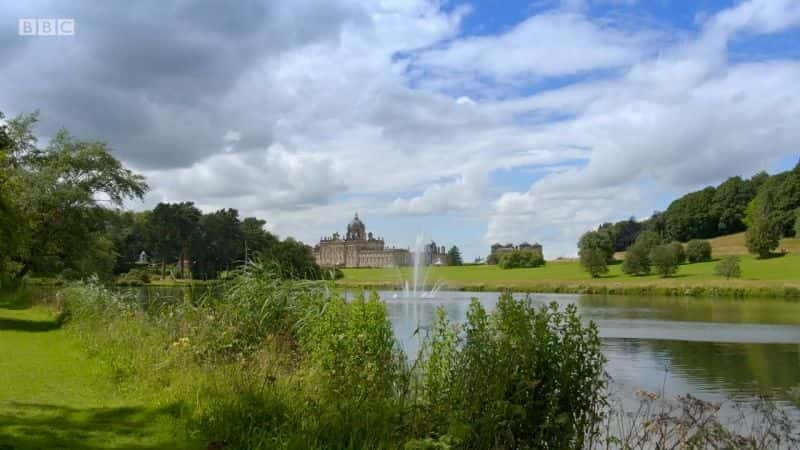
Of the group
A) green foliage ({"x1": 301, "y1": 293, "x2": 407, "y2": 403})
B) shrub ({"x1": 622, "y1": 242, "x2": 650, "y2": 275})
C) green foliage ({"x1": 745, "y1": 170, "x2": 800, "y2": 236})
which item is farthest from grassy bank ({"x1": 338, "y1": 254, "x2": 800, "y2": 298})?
green foliage ({"x1": 301, "y1": 293, "x2": 407, "y2": 403})

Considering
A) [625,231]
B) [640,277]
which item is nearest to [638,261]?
[640,277]

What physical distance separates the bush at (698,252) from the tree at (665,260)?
32.5 ft

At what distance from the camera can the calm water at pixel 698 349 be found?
685 inches

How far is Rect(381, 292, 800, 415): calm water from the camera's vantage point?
1741 centimetres

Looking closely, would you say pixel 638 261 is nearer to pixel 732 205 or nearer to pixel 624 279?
pixel 624 279

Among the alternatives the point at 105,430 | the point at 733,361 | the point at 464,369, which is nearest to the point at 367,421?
the point at 464,369

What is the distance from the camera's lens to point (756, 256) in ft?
304

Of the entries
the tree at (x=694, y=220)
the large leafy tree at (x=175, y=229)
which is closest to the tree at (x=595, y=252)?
the tree at (x=694, y=220)

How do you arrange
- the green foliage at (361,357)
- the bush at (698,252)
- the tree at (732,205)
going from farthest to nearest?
the tree at (732,205)
the bush at (698,252)
the green foliage at (361,357)

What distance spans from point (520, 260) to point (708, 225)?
32963 mm

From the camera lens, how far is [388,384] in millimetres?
8070

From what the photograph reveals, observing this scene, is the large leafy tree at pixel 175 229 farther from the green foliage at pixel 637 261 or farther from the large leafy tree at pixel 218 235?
the green foliage at pixel 637 261

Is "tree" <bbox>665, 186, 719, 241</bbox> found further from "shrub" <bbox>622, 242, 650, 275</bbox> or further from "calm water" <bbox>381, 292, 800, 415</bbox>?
"calm water" <bbox>381, 292, 800, 415</bbox>

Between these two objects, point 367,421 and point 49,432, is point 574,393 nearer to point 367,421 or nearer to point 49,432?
point 367,421
